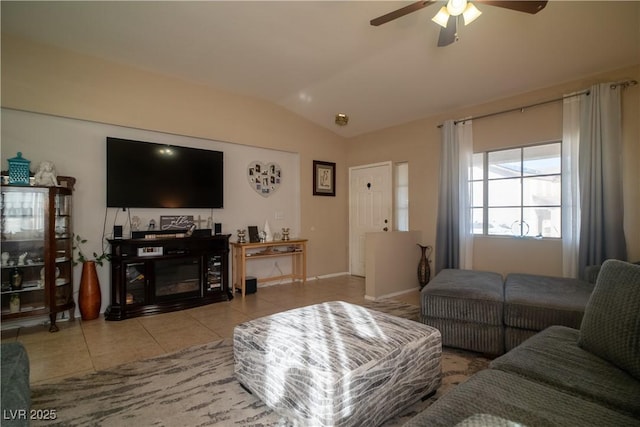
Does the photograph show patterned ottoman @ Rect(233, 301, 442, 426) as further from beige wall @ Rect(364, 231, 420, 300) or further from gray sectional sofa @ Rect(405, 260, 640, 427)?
beige wall @ Rect(364, 231, 420, 300)

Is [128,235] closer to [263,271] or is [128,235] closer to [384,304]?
[263,271]

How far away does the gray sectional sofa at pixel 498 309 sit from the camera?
7.34 ft

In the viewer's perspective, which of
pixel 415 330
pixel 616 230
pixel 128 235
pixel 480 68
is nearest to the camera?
pixel 415 330

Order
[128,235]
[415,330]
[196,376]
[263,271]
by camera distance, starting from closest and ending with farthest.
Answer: [415,330], [196,376], [128,235], [263,271]

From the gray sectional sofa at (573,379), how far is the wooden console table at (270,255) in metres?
3.43

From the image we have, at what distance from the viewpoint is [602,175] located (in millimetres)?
3166

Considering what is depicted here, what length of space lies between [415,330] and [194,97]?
4.00m

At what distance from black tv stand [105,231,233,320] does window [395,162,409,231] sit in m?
2.90

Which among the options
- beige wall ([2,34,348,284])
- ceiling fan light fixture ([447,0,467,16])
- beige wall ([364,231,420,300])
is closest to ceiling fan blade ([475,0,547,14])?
ceiling fan light fixture ([447,0,467,16])

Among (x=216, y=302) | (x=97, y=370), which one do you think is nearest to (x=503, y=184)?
(x=216, y=302)

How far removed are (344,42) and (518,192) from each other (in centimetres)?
290

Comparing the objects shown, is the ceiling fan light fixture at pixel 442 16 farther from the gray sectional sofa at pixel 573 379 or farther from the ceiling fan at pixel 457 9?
the gray sectional sofa at pixel 573 379

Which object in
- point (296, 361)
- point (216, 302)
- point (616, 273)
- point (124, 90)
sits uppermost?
point (124, 90)

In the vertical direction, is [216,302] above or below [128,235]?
below
